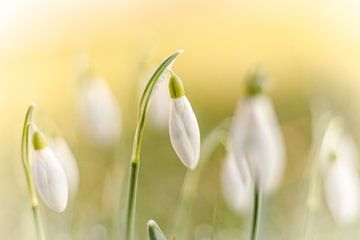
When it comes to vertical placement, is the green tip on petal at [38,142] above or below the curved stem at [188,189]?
above

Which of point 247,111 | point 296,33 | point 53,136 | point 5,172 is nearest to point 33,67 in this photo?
point 296,33

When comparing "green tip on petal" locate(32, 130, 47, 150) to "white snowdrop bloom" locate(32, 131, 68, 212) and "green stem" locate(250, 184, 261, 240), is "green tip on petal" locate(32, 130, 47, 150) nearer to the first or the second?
"white snowdrop bloom" locate(32, 131, 68, 212)

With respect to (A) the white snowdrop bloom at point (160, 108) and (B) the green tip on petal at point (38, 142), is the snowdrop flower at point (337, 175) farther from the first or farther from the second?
(B) the green tip on petal at point (38, 142)

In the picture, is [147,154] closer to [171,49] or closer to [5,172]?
[5,172]

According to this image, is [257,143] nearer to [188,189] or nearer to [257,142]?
[257,142]

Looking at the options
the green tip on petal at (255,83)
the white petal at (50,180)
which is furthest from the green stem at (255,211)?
the white petal at (50,180)

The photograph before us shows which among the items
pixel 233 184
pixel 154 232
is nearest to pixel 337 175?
pixel 233 184

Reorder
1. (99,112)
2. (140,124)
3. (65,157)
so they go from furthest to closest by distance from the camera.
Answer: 1. (99,112)
2. (65,157)
3. (140,124)

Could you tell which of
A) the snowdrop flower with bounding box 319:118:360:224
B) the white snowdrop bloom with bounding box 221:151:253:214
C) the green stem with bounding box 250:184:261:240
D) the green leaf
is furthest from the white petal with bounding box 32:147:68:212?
the snowdrop flower with bounding box 319:118:360:224
